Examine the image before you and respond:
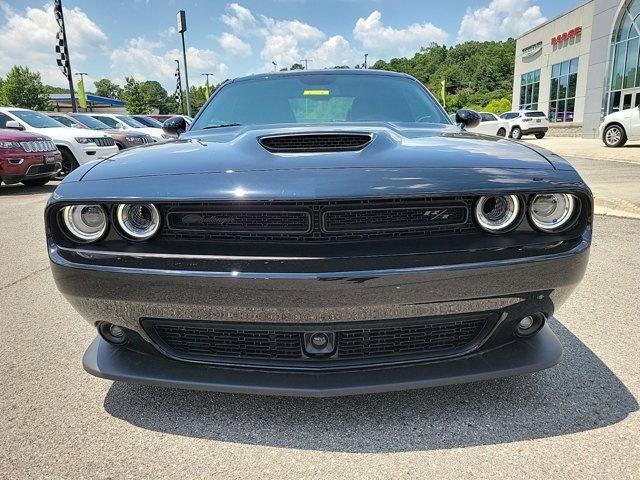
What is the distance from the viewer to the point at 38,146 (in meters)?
8.72

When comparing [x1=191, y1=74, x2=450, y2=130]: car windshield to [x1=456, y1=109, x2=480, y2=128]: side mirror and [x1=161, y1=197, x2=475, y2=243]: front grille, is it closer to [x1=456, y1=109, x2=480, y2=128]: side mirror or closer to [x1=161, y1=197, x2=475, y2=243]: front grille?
[x1=456, y1=109, x2=480, y2=128]: side mirror

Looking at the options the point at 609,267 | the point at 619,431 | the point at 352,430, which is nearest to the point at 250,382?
the point at 352,430

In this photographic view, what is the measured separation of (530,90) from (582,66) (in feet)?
23.0

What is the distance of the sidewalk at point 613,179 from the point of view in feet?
19.0

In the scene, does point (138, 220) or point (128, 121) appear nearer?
point (138, 220)

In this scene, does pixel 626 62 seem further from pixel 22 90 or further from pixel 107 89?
pixel 107 89

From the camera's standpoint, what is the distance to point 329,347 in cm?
167

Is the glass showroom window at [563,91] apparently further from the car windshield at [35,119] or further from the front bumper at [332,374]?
the front bumper at [332,374]

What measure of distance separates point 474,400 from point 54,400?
1.71 m

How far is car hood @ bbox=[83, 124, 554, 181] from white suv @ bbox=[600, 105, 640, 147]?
14.7 metres

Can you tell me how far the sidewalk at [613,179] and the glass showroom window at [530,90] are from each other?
21.9m

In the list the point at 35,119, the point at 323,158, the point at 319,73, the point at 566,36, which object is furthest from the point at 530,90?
the point at 323,158

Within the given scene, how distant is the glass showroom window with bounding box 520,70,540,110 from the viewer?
33031mm

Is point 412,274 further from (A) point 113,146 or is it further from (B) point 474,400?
(A) point 113,146
